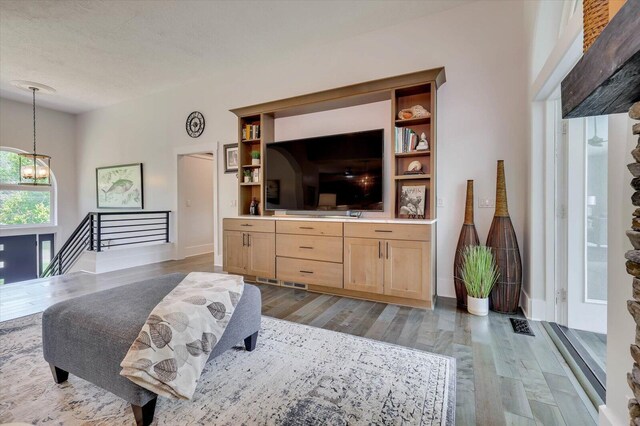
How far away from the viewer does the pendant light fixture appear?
16.0ft

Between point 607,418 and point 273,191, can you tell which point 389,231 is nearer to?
point 273,191

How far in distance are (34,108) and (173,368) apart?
7.55 meters

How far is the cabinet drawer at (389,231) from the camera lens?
2.75 meters

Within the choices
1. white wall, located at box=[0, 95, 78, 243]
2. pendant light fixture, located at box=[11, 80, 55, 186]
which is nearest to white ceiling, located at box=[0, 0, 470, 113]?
pendant light fixture, located at box=[11, 80, 55, 186]

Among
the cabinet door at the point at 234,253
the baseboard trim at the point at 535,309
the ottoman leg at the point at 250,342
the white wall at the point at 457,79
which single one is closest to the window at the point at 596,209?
the baseboard trim at the point at 535,309

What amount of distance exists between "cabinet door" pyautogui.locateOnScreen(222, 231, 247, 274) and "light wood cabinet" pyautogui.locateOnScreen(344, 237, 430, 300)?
1466mm

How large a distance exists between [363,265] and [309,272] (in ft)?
2.18

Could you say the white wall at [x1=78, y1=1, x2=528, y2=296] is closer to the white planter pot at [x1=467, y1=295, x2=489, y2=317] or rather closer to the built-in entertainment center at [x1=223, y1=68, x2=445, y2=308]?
the built-in entertainment center at [x1=223, y1=68, x2=445, y2=308]

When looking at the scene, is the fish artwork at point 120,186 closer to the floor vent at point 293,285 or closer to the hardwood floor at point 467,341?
the hardwood floor at point 467,341

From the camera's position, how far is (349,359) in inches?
74.2

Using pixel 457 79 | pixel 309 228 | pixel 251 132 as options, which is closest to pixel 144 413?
pixel 309 228

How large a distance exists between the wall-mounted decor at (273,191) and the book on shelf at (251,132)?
2.29 feet

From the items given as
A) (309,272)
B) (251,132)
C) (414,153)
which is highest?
(251,132)

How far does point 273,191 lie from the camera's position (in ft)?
12.8
